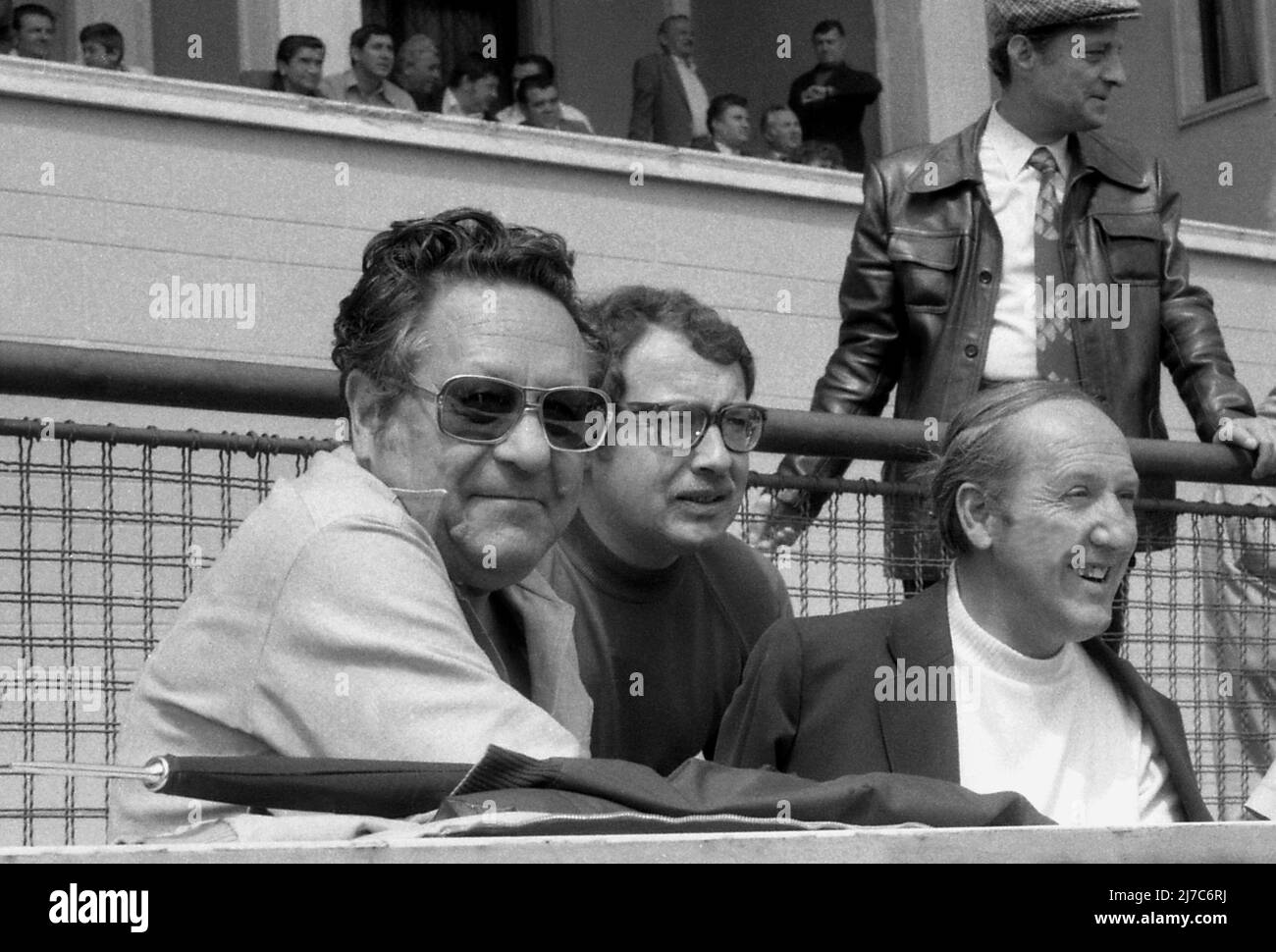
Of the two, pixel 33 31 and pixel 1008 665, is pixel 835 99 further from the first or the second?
pixel 1008 665

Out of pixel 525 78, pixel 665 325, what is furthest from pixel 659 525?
pixel 525 78

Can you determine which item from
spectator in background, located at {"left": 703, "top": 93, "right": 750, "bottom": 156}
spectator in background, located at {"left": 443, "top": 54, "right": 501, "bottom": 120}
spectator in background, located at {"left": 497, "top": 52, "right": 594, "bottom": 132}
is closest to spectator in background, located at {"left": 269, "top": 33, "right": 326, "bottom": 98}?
spectator in background, located at {"left": 443, "top": 54, "right": 501, "bottom": 120}

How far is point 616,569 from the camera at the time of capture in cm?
327

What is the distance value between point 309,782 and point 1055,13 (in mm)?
3244

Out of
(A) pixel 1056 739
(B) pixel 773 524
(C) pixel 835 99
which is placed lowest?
(A) pixel 1056 739

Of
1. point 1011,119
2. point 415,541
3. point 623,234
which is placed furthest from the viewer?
point 623,234

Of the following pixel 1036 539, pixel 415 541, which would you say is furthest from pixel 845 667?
pixel 415 541

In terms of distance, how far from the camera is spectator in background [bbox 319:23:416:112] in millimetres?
9984

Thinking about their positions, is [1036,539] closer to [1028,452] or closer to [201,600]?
[1028,452]

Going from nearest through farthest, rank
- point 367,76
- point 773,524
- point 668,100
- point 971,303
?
point 773,524, point 971,303, point 367,76, point 668,100

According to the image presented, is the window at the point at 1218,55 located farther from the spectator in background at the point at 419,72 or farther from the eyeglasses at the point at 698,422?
the eyeglasses at the point at 698,422

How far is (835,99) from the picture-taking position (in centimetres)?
1250

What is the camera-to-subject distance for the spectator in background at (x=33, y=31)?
941 centimetres
